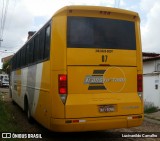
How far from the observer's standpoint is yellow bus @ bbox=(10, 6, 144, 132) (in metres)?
8.70


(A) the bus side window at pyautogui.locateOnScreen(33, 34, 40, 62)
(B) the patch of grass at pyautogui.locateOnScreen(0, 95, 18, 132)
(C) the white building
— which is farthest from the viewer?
(C) the white building

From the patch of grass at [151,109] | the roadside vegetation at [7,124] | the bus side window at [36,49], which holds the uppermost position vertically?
A: the bus side window at [36,49]

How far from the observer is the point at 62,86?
8.68 meters

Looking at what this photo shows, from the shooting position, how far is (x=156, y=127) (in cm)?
1346

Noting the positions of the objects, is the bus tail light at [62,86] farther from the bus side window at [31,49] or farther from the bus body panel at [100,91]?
the bus side window at [31,49]

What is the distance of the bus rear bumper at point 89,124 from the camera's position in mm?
8569

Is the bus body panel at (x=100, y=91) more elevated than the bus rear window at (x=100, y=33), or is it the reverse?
the bus rear window at (x=100, y=33)

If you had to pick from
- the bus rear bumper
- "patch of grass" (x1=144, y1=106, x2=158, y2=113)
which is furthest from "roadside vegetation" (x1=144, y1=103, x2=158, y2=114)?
the bus rear bumper

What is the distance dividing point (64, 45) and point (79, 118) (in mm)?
1852

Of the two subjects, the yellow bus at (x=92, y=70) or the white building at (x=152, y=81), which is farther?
the white building at (x=152, y=81)

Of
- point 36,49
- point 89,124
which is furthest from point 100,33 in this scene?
point 36,49

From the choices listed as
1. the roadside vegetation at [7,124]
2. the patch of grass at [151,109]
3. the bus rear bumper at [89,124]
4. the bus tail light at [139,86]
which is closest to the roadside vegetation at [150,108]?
the patch of grass at [151,109]

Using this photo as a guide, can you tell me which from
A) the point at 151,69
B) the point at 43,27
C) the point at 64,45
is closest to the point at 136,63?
the point at 64,45

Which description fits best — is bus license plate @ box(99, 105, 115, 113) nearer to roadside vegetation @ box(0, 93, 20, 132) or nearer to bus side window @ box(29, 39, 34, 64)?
roadside vegetation @ box(0, 93, 20, 132)
